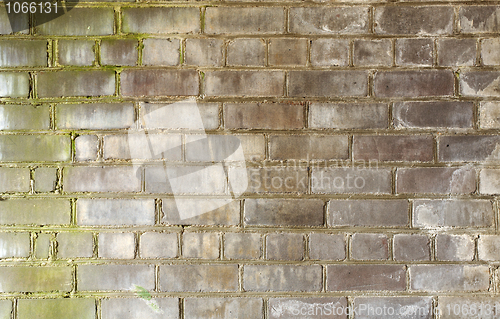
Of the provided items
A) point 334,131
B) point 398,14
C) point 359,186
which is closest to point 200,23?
point 334,131

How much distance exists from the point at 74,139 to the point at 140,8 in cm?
62

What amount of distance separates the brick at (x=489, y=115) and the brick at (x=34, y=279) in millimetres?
1818

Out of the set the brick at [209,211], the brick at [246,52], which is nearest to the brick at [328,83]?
the brick at [246,52]

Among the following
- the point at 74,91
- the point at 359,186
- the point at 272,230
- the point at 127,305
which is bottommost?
the point at 127,305

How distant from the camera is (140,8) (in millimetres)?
1116

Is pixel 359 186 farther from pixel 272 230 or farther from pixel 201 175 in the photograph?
pixel 201 175

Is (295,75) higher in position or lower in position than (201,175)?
higher

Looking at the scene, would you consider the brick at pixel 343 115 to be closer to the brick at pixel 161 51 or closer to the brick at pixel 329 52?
the brick at pixel 329 52

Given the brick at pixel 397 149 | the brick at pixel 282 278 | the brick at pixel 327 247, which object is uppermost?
the brick at pixel 397 149

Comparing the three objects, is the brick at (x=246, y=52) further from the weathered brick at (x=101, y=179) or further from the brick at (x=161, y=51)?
the weathered brick at (x=101, y=179)

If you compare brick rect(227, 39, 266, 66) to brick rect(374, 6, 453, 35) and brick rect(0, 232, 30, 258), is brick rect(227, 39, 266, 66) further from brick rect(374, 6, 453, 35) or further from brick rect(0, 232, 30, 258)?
brick rect(0, 232, 30, 258)

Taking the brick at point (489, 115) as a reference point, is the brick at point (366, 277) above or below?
below

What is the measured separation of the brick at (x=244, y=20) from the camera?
110cm

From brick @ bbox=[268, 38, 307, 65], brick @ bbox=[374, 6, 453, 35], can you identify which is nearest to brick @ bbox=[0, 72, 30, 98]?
brick @ bbox=[268, 38, 307, 65]
